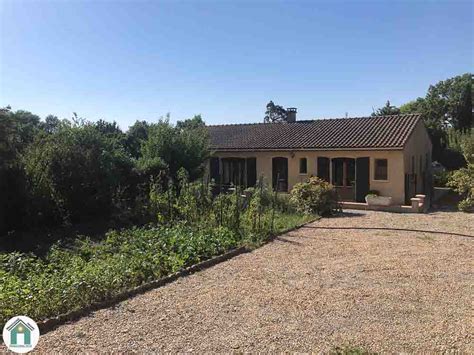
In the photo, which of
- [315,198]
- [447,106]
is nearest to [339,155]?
[315,198]

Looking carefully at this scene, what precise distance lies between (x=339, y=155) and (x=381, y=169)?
2.03 metres

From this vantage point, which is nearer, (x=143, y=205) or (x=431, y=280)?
(x=431, y=280)

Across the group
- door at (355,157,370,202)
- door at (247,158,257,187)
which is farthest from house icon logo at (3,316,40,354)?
door at (247,158,257,187)

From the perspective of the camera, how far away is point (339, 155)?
65.6ft

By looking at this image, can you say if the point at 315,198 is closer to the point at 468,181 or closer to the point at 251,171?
the point at 468,181

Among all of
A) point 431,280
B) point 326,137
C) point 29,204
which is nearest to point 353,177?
point 326,137

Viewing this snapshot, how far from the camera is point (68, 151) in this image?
43.1 feet

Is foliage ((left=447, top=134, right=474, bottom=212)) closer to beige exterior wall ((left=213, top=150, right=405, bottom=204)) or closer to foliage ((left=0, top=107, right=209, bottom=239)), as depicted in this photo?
beige exterior wall ((left=213, top=150, right=405, bottom=204))

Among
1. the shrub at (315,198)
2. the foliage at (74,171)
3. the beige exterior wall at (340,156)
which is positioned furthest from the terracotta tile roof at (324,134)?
the foliage at (74,171)

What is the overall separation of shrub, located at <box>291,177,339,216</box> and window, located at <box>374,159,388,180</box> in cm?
355

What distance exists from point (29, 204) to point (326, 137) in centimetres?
1442

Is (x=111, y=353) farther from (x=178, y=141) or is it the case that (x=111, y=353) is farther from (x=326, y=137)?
(x=326, y=137)

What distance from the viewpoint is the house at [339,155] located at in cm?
1892

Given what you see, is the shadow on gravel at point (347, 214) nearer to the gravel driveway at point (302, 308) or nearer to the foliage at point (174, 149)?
the gravel driveway at point (302, 308)
